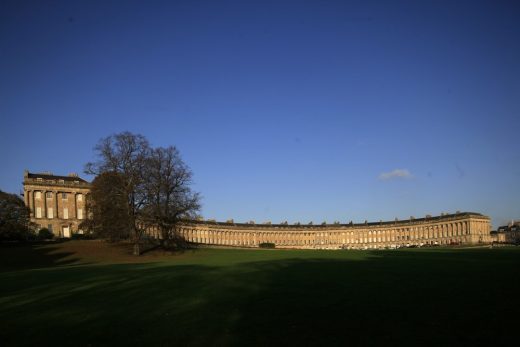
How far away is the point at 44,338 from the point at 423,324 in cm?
1032

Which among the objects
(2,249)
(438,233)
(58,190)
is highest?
(58,190)

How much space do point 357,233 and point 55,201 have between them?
126033 millimetres

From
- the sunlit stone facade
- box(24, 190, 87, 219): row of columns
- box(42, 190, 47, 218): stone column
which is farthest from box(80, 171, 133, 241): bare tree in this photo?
the sunlit stone facade

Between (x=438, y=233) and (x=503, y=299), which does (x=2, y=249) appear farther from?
(x=438, y=233)

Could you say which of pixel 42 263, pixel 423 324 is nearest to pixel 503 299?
pixel 423 324

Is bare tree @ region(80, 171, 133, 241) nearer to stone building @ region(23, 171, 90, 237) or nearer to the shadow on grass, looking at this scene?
the shadow on grass

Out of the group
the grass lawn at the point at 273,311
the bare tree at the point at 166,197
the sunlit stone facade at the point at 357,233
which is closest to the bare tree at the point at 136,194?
the bare tree at the point at 166,197

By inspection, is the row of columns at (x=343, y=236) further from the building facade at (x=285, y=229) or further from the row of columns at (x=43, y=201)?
the row of columns at (x=43, y=201)

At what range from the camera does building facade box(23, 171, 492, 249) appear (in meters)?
98.1

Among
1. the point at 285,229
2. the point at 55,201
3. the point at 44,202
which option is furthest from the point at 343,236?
the point at 44,202

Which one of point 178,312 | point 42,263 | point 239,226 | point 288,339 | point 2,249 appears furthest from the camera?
point 239,226

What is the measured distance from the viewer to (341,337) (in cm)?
1125

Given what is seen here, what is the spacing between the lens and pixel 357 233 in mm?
188500

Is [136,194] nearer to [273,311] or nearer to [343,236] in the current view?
[273,311]
